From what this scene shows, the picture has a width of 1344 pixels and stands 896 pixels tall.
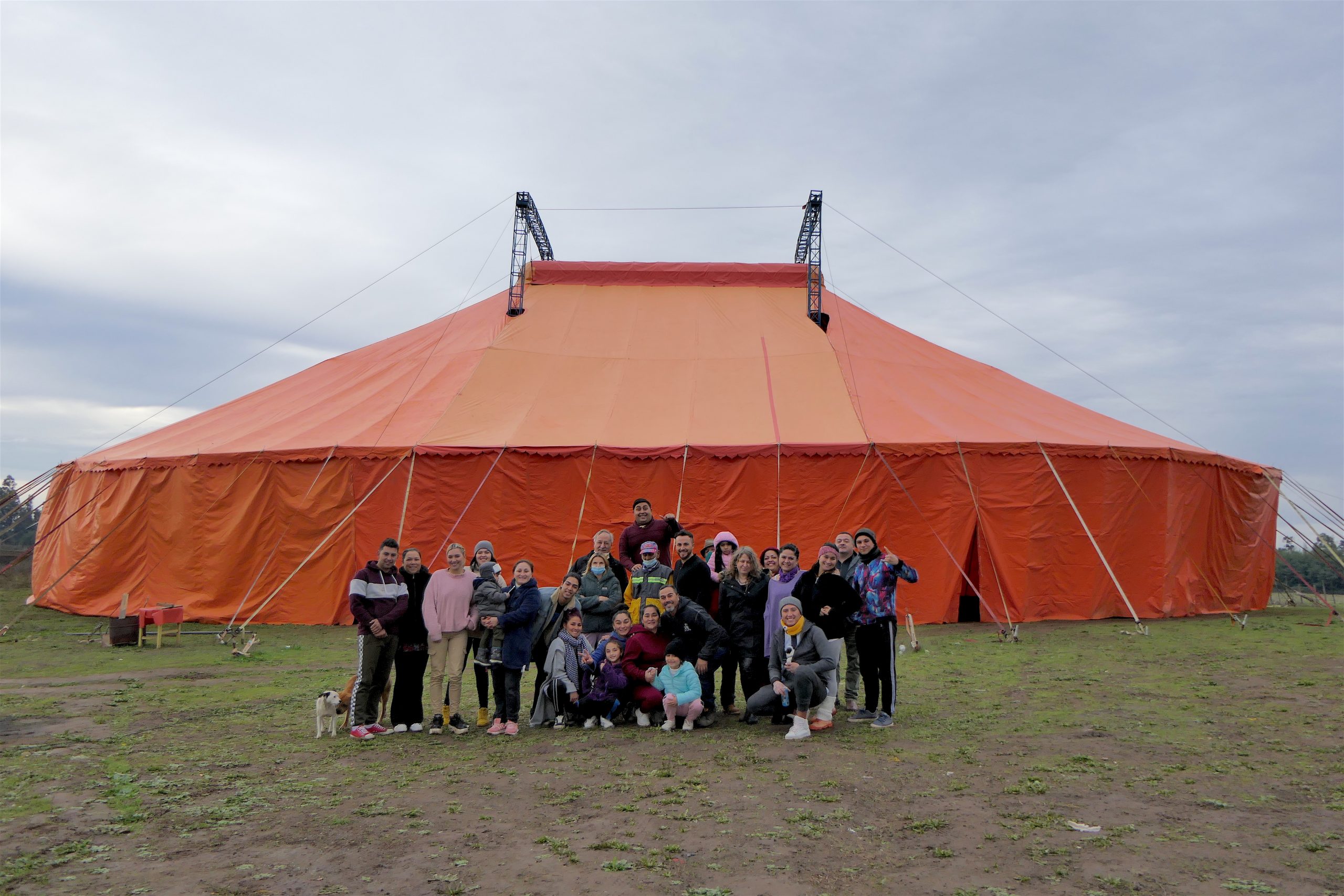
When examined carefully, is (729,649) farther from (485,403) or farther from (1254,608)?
(1254,608)

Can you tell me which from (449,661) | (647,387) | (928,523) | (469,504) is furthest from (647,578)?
(647,387)

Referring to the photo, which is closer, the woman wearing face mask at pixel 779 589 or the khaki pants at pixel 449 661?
the khaki pants at pixel 449 661

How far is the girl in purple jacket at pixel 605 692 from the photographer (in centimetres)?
635

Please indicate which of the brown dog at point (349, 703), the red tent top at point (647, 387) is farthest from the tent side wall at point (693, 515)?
the brown dog at point (349, 703)

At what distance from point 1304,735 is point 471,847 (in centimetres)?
513

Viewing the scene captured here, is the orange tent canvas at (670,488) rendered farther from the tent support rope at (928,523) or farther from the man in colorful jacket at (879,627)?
the man in colorful jacket at (879,627)

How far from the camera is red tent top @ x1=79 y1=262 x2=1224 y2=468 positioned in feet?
40.6

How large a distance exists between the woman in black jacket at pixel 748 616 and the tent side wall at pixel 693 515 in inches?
209

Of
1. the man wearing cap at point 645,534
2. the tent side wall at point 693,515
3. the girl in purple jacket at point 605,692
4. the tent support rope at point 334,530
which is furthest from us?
the tent side wall at point 693,515

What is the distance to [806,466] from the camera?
12.0 meters

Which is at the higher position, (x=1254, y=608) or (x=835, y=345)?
(x=835, y=345)

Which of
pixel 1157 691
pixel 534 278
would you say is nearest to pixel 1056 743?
pixel 1157 691

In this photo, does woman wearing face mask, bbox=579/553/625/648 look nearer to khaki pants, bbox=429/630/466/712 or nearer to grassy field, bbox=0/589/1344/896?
grassy field, bbox=0/589/1344/896

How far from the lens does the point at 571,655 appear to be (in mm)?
6492
